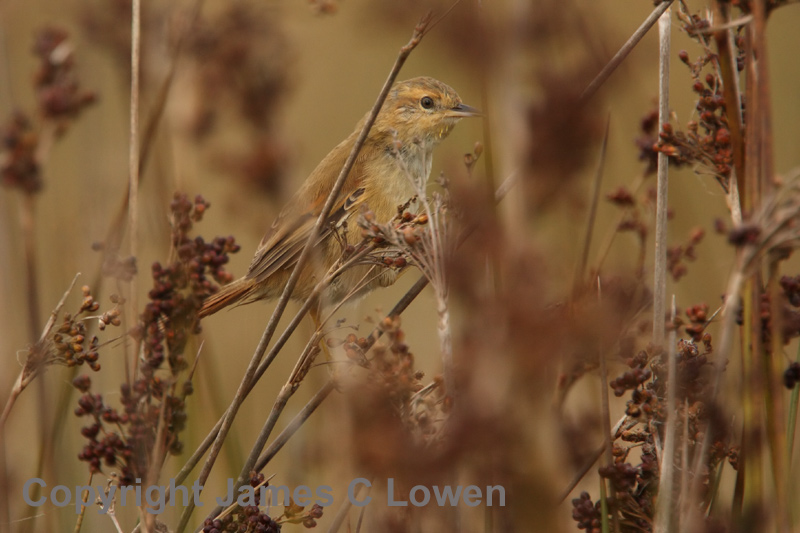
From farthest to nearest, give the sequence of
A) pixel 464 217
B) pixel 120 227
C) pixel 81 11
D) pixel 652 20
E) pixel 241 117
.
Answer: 1. pixel 81 11
2. pixel 241 117
3. pixel 120 227
4. pixel 652 20
5. pixel 464 217

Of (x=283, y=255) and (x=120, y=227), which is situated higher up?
(x=283, y=255)

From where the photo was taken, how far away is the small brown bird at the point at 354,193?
378 centimetres

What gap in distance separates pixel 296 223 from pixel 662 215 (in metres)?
2.14

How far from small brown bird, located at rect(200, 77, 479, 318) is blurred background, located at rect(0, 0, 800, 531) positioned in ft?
0.58

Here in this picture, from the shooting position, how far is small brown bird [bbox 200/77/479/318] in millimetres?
3781

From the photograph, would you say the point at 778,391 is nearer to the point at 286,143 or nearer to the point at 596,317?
the point at 596,317

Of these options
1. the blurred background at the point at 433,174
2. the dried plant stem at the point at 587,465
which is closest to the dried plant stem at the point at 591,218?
the blurred background at the point at 433,174

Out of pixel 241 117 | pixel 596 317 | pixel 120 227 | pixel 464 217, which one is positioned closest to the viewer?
pixel 596 317

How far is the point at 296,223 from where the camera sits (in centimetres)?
385

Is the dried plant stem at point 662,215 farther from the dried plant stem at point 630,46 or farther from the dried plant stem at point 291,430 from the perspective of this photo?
the dried plant stem at point 291,430

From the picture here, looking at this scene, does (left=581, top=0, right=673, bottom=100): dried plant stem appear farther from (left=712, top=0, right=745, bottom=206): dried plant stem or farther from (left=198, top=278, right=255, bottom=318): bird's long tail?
(left=198, top=278, right=255, bottom=318): bird's long tail

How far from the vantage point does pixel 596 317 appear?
116cm

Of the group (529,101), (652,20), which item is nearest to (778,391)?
(529,101)

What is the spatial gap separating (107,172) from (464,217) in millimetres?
2257
